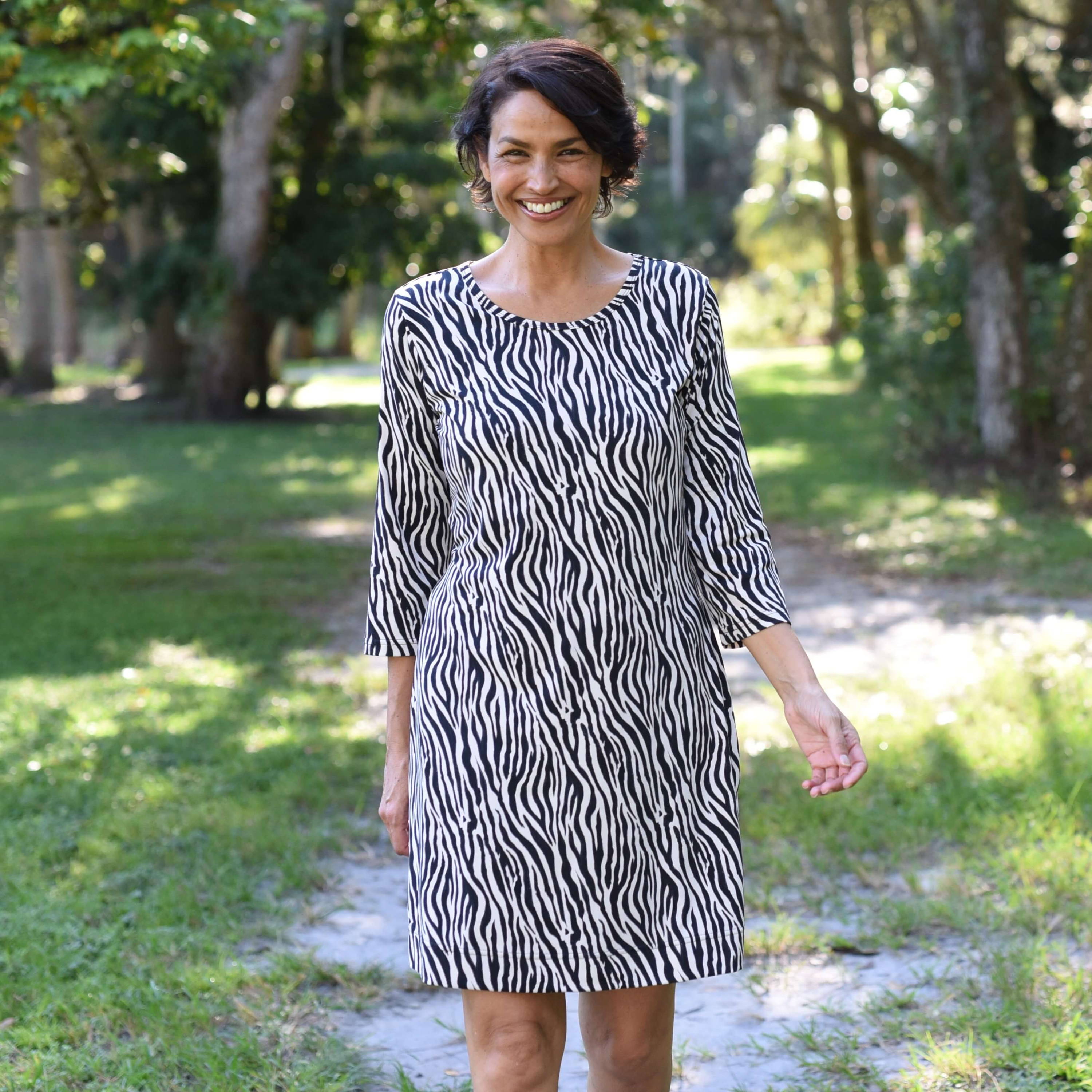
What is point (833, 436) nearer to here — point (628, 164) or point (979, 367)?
point (979, 367)

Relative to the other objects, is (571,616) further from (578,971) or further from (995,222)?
(995,222)

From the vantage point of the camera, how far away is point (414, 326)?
252 centimetres

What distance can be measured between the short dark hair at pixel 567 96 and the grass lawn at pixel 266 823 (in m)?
2.22

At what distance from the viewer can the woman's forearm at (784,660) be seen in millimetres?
2510

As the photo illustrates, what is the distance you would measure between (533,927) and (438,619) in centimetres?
51

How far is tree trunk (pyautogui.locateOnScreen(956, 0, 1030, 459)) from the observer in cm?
1267

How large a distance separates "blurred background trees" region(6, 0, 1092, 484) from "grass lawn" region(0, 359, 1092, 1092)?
2.37m

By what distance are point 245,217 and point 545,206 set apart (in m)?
20.0

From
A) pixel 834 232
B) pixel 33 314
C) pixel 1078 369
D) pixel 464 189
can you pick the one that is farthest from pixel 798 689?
pixel 834 232

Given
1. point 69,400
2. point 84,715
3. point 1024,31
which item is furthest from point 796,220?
point 84,715

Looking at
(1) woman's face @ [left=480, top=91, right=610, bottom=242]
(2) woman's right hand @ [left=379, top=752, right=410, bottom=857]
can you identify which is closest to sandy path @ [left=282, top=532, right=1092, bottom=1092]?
(2) woman's right hand @ [left=379, top=752, right=410, bottom=857]

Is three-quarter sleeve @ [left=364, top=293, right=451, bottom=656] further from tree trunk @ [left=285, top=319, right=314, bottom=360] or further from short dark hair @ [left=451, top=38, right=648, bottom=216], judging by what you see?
tree trunk @ [left=285, top=319, right=314, bottom=360]

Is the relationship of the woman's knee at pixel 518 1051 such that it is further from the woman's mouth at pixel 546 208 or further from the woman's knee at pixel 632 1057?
the woman's mouth at pixel 546 208

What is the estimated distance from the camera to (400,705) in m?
2.63
